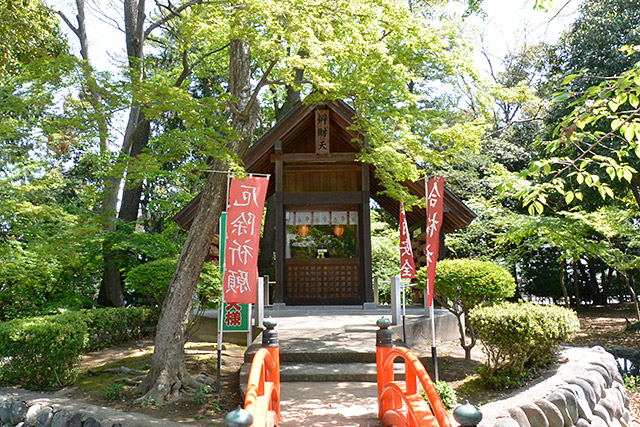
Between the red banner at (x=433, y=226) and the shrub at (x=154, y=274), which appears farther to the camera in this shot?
the shrub at (x=154, y=274)

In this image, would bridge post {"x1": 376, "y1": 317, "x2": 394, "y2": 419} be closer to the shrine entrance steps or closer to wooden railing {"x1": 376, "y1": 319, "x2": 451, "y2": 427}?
wooden railing {"x1": 376, "y1": 319, "x2": 451, "y2": 427}

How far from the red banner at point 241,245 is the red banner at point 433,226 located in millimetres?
2579

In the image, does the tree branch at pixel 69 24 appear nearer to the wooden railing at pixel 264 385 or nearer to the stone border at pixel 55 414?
the stone border at pixel 55 414

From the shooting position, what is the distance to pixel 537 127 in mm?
21375

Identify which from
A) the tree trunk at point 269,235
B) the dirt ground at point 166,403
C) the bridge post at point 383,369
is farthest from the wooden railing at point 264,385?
the tree trunk at point 269,235

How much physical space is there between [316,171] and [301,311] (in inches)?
160

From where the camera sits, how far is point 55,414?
18.2 feet

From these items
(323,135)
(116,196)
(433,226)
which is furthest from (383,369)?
(116,196)

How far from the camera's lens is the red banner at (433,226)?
6801 millimetres

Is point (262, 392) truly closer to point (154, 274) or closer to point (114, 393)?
point (114, 393)

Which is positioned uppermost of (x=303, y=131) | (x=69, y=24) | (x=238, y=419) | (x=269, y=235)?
(x=69, y=24)

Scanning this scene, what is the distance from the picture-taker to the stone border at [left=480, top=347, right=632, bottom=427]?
4.62 metres

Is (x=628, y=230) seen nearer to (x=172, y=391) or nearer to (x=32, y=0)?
(x=172, y=391)

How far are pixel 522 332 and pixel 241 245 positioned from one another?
3.99 m
